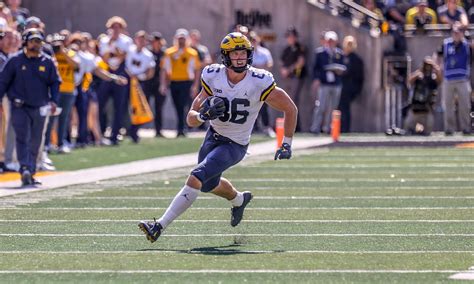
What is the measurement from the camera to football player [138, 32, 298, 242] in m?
12.4

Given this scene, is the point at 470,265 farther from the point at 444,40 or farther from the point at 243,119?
the point at 444,40

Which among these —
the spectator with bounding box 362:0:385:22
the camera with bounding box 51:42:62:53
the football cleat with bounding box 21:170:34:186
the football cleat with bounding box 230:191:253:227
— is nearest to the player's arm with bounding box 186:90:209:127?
the football cleat with bounding box 230:191:253:227

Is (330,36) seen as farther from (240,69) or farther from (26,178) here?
(240,69)

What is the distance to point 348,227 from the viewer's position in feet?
44.1

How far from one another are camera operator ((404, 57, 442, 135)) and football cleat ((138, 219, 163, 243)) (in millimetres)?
17670

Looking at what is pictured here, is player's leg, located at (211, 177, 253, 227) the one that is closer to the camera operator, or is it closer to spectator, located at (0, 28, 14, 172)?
spectator, located at (0, 28, 14, 172)

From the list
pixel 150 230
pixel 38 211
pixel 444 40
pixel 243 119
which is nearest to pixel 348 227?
pixel 243 119

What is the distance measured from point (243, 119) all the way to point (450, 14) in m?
18.9

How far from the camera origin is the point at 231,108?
12625 millimetres

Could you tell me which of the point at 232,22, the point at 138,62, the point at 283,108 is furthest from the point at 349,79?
the point at 283,108

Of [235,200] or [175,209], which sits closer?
[175,209]

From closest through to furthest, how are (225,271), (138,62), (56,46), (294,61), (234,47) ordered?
(225,271), (234,47), (56,46), (138,62), (294,61)

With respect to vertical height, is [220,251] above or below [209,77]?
below

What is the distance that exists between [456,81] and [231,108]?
1686 cm
